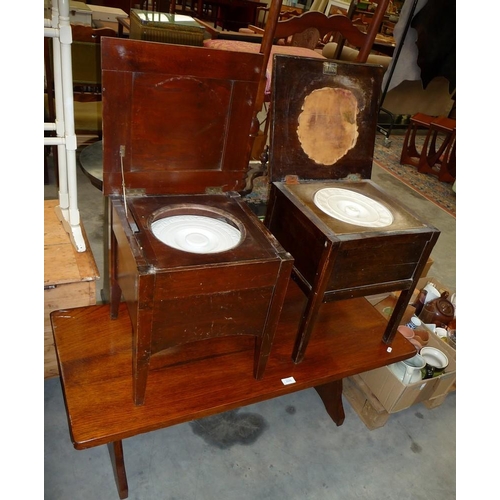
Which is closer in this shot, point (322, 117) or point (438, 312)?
point (322, 117)

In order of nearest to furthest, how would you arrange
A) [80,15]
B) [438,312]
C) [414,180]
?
[438,312]
[80,15]
[414,180]

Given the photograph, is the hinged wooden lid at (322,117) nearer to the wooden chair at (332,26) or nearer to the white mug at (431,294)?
the wooden chair at (332,26)

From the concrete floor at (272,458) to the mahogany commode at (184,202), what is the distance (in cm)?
46

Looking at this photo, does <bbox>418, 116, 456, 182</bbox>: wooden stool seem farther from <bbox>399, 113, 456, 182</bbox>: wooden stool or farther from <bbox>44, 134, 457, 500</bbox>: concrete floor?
<bbox>44, 134, 457, 500</bbox>: concrete floor

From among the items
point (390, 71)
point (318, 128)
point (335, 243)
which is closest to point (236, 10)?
point (390, 71)

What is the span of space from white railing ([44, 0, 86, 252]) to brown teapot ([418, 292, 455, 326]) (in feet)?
5.20

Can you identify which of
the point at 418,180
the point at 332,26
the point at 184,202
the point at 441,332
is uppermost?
the point at 332,26

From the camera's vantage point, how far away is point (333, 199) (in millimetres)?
1400

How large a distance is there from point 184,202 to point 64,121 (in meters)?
0.55

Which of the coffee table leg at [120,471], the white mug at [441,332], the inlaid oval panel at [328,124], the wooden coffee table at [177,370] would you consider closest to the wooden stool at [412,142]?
the white mug at [441,332]

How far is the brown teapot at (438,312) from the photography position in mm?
2059

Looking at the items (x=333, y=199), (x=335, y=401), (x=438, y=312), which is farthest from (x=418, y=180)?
(x=333, y=199)

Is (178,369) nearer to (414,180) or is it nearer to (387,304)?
A: (387,304)

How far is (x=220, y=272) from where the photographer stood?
39.0 inches
